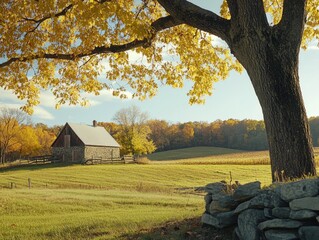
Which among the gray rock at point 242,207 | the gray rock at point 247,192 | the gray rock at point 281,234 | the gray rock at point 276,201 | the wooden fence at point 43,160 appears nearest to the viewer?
the gray rock at point 281,234

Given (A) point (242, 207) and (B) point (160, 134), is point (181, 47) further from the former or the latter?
(B) point (160, 134)

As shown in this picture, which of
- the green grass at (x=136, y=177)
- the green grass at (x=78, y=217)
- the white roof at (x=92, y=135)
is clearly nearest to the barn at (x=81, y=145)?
the white roof at (x=92, y=135)

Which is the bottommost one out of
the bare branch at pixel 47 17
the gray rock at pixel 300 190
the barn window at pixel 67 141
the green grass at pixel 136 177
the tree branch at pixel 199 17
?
the green grass at pixel 136 177

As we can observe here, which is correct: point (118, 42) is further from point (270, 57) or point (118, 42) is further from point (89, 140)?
point (89, 140)

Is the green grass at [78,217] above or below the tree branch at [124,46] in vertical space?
below

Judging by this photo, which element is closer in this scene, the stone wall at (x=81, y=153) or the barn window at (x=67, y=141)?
the stone wall at (x=81, y=153)

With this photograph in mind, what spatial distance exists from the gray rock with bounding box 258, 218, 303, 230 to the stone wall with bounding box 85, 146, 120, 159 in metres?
59.5

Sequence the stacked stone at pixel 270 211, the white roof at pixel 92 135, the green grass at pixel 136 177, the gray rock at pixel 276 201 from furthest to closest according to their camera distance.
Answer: the white roof at pixel 92 135 < the green grass at pixel 136 177 < the gray rock at pixel 276 201 < the stacked stone at pixel 270 211

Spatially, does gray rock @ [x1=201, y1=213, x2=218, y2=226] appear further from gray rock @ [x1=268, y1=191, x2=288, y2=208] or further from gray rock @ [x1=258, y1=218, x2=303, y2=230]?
gray rock @ [x1=268, y1=191, x2=288, y2=208]

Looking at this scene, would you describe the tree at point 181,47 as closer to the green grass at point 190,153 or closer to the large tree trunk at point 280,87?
Answer: the large tree trunk at point 280,87

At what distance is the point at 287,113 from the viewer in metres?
7.88

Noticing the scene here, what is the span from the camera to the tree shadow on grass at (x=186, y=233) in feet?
21.6

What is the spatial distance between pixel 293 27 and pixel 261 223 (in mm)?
4662

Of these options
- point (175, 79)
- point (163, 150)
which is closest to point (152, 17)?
point (175, 79)
